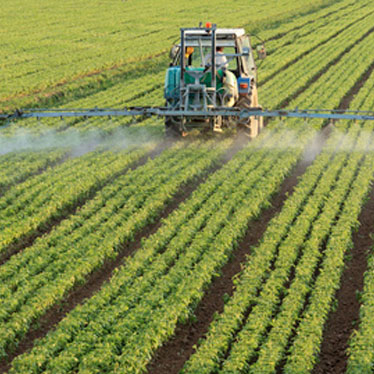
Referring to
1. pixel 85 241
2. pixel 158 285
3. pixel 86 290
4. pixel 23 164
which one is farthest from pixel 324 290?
pixel 23 164

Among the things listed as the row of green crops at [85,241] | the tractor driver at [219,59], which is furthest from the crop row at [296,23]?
the row of green crops at [85,241]

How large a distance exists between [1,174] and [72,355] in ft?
24.4

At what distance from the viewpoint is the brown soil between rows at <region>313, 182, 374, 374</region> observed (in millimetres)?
7463

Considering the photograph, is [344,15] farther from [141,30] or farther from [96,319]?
[96,319]

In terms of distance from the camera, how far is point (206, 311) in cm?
855

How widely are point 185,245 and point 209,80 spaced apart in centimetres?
625

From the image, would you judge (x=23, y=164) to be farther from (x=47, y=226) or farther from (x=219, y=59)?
(x=219, y=59)

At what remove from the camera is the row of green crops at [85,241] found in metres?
8.41

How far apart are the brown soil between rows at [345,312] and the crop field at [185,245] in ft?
0.08

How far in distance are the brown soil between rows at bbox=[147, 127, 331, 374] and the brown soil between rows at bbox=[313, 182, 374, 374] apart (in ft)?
5.03

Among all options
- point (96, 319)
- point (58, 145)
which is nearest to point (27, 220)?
point (96, 319)

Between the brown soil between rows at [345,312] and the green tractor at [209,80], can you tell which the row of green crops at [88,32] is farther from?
the brown soil between rows at [345,312]

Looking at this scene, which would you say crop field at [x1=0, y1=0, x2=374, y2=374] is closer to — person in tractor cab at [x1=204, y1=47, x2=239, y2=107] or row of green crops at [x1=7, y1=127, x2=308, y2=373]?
row of green crops at [x1=7, y1=127, x2=308, y2=373]

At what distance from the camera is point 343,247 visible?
32.8 ft
